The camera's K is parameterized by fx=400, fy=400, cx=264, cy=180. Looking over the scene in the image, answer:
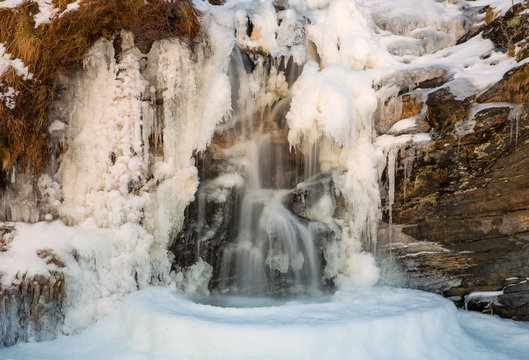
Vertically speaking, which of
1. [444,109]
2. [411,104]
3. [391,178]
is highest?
[411,104]

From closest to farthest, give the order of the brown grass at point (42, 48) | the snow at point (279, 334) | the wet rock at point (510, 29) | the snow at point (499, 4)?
the snow at point (279, 334) → the brown grass at point (42, 48) → the wet rock at point (510, 29) → the snow at point (499, 4)

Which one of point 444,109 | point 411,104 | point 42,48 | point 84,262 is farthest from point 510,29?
point 84,262

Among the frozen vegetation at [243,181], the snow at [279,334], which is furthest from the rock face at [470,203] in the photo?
the snow at [279,334]

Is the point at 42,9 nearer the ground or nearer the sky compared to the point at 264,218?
nearer the sky

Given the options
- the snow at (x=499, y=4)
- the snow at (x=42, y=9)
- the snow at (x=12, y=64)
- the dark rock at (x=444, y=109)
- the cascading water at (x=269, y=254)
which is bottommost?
the cascading water at (x=269, y=254)

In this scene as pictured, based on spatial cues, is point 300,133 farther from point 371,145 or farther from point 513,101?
point 513,101

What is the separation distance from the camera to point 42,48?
6.05 metres

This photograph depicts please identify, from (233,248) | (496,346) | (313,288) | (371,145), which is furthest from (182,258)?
(496,346)

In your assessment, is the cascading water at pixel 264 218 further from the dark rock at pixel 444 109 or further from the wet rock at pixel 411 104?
the dark rock at pixel 444 109

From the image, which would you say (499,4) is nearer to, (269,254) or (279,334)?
(269,254)

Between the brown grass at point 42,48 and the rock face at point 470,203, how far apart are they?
16.7 feet

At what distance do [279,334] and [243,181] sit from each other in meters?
4.18

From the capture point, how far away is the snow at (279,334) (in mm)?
4410

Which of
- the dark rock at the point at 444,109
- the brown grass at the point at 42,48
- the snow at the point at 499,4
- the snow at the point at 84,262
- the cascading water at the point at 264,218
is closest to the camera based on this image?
the snow at the point at 84,262
